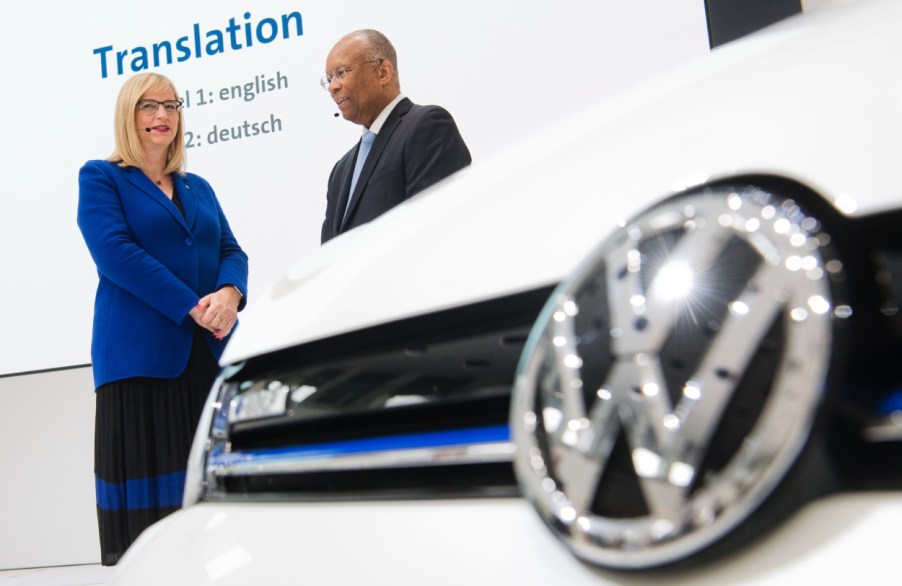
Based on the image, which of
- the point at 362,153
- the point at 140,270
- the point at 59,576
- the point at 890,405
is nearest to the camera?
the point at 890,405

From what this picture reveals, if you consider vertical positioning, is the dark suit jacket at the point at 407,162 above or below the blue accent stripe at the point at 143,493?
above

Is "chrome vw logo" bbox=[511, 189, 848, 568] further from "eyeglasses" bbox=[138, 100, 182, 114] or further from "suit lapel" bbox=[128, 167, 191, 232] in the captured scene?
"eyeglasses" bbox=[138, 100, 182, 114]

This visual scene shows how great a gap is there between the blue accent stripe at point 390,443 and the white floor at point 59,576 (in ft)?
9.69

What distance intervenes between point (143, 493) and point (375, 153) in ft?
3.34

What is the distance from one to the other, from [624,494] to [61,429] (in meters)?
4.08

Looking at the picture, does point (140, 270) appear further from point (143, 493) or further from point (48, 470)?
point (48, 470)

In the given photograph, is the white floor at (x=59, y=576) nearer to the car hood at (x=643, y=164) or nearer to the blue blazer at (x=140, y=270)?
the blue blazer at (x=140, y=270)

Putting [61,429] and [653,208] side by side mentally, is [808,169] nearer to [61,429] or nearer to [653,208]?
[653,208]

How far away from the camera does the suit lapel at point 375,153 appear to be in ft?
6.50

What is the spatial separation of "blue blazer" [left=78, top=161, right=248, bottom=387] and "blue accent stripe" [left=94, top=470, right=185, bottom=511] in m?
0.25

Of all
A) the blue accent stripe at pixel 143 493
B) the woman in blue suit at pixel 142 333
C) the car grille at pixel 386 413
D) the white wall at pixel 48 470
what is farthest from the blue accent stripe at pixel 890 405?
the white wall at pixel 48 470

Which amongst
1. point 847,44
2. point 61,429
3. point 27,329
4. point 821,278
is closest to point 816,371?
point 821,278

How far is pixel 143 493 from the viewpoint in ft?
6.23

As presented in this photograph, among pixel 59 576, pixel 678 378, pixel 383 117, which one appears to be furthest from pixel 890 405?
pixel 59 576
